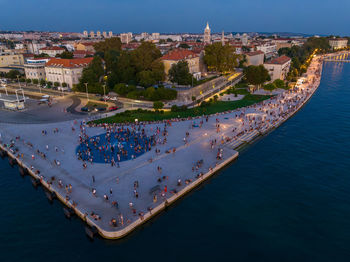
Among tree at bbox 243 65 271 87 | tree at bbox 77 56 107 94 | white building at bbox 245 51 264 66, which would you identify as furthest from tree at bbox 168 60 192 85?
white building at bbox 245 51 264 66

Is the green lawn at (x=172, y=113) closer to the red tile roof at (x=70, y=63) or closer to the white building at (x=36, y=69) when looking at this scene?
the red tile roof at (x=70, y=63)

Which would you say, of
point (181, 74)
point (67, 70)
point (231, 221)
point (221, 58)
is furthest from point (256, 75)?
point (231, 221)

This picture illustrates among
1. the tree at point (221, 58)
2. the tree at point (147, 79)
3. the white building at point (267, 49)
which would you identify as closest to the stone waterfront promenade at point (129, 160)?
the tree at point (147, 79)

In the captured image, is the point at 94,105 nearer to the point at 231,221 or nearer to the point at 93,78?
the point at 93,78

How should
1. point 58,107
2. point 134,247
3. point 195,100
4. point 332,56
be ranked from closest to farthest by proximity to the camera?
1. point 134,247
2. point 58,107
3. point 195,100
4. point 332,56

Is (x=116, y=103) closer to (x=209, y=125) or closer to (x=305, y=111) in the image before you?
(x=209, y=125)

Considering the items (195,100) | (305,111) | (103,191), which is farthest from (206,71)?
(103,191)
